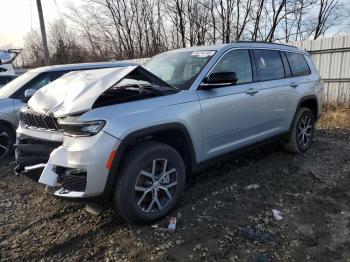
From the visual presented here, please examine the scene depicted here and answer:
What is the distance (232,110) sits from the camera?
4.10 meters

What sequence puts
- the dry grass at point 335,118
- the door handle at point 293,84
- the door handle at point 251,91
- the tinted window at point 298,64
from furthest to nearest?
the dry grass at point 335,118, the tinted window at point 298,64, the door handle at point 293,84, the door handle at point 251,91

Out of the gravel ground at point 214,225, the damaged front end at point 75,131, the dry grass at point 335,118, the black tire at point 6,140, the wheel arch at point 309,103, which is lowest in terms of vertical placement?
A: the dry grass at point 335,118

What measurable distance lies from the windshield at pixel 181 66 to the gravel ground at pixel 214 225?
1435 mm

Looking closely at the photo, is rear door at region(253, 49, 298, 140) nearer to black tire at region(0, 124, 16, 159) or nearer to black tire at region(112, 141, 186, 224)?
black tire at region(112, 141, 186, 224)

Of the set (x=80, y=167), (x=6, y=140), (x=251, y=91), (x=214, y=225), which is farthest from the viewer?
(x=6, y=140)

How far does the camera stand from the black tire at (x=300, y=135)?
5551 mm

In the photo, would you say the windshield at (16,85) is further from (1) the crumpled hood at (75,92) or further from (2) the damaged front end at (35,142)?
(2) the damaged front end at (35,142)

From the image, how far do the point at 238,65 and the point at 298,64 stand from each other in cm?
177

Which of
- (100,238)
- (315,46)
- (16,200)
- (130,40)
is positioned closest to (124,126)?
(100,238)

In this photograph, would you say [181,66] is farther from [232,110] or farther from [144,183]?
[144,183]

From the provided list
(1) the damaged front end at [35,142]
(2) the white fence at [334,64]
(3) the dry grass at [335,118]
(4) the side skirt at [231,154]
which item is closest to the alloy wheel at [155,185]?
(4) the side skirt at [231,154]

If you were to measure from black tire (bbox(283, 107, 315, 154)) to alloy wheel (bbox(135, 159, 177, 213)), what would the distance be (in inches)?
112

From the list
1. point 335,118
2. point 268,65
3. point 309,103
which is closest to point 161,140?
point 268,65

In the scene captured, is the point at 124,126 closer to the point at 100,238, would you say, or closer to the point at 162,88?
the point at 162,88
